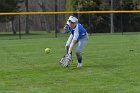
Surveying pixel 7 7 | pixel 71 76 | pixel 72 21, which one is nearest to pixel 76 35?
pixel 72 21

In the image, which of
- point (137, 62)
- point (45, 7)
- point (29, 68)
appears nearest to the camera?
point (29, 68)

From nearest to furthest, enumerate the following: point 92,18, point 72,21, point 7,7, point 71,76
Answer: point 71,76, point 72,21, point 92,18, point 7,7

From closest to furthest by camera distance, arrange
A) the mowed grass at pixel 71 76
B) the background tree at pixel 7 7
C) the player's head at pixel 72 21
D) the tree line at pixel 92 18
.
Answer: the mowed grass at pixel 71 76, the player's head at pixel 72 21, the tree line at pixel 92 18, the background tree at pixel 7 7

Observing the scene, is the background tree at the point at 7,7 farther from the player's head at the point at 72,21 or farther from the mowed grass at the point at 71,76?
the player's head at the point at 72,21

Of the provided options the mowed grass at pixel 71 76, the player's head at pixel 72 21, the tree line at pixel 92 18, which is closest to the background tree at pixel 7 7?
the tree line at pixel 92 18

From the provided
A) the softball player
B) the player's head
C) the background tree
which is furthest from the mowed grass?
the background tree

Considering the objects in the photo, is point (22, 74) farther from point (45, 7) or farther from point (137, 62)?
point (45, 7)

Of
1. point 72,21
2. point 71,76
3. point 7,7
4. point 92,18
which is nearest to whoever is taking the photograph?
point 71,76

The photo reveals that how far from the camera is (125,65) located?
14750 mm

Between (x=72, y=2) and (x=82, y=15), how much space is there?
737cm

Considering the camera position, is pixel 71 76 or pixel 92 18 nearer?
pixel 71 76

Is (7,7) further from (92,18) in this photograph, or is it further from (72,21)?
(72,21)

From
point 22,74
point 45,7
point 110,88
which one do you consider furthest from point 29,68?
point 45,7

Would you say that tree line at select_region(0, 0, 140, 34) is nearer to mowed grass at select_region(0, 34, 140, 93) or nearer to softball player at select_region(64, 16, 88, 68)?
mowed grass at select_region(0, 34, 140, 93)
